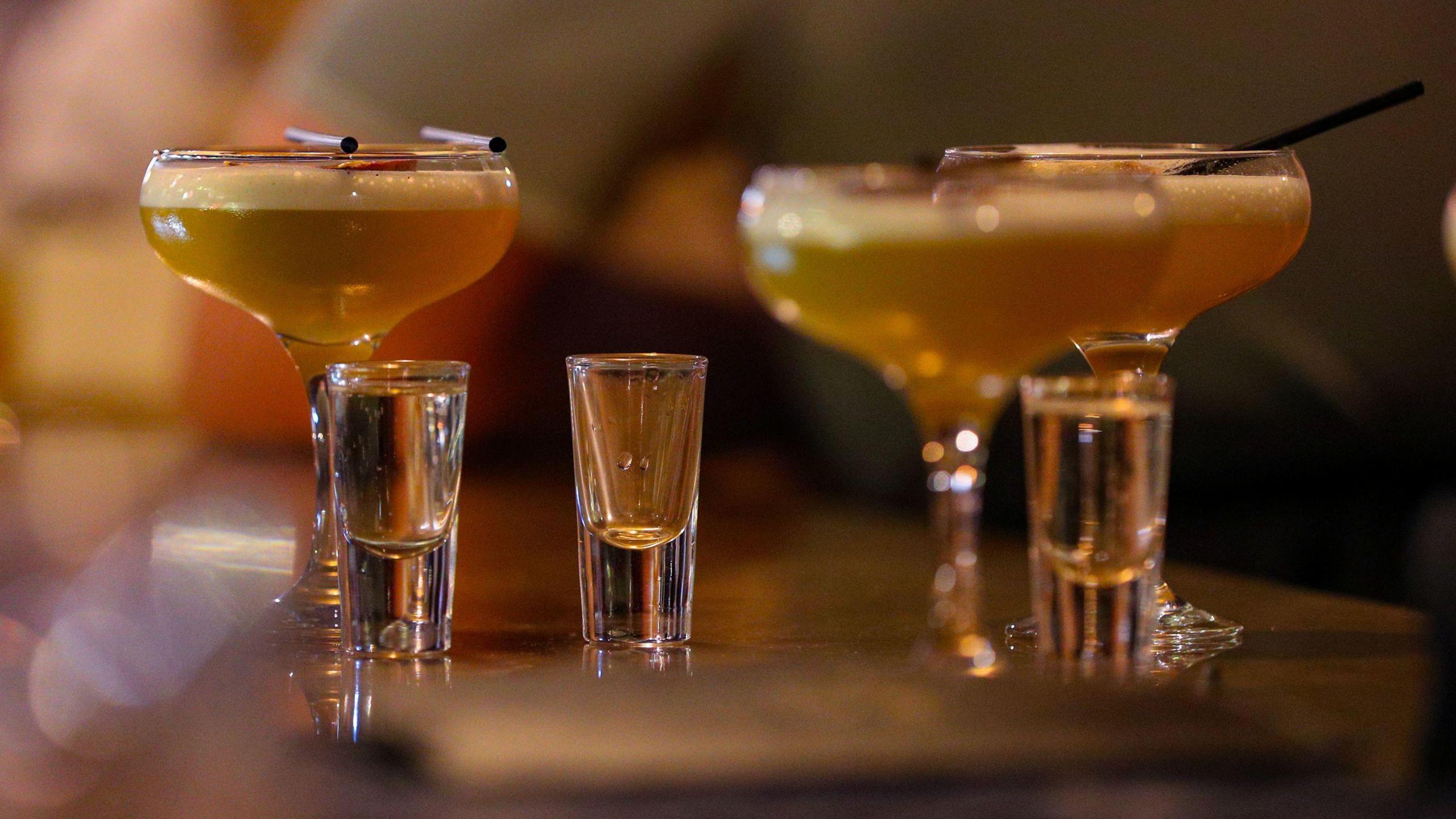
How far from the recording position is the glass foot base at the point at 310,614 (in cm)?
100

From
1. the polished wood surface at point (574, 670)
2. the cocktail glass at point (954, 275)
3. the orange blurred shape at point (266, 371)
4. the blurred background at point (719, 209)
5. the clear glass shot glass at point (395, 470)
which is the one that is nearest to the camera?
the polished wood surface at point (574, 670)

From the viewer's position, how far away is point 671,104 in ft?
7.45

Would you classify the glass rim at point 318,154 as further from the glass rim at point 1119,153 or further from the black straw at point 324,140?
the glass rim at point 1119,153

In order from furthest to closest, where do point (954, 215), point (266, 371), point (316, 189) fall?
point (266, 371), point (316, 189), point (954, 215)

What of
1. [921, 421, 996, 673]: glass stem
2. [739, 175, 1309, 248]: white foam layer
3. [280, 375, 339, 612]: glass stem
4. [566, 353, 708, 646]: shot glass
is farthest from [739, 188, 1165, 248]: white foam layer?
[280, 375, 339, 612]: glass stem

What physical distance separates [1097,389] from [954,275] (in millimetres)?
98

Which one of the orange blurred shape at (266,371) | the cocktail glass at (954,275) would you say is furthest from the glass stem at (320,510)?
the orange blurred shape at (266,371)

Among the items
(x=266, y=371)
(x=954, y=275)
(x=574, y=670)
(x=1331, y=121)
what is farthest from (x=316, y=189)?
(x=266, y=371)

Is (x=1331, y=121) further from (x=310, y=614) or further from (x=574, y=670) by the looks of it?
(x=310, y=614)

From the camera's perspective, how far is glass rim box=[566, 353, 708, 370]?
3.06 ft

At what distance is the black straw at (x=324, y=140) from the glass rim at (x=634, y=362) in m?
0.21

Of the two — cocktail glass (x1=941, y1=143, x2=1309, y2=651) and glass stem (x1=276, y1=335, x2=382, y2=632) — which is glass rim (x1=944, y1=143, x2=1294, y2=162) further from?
glass stem (x1=276, y1=335, x2=382, y2=632)

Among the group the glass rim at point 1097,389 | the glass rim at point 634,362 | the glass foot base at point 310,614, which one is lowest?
the glass foot base at point 310,614

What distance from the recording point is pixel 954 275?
0.75 m
